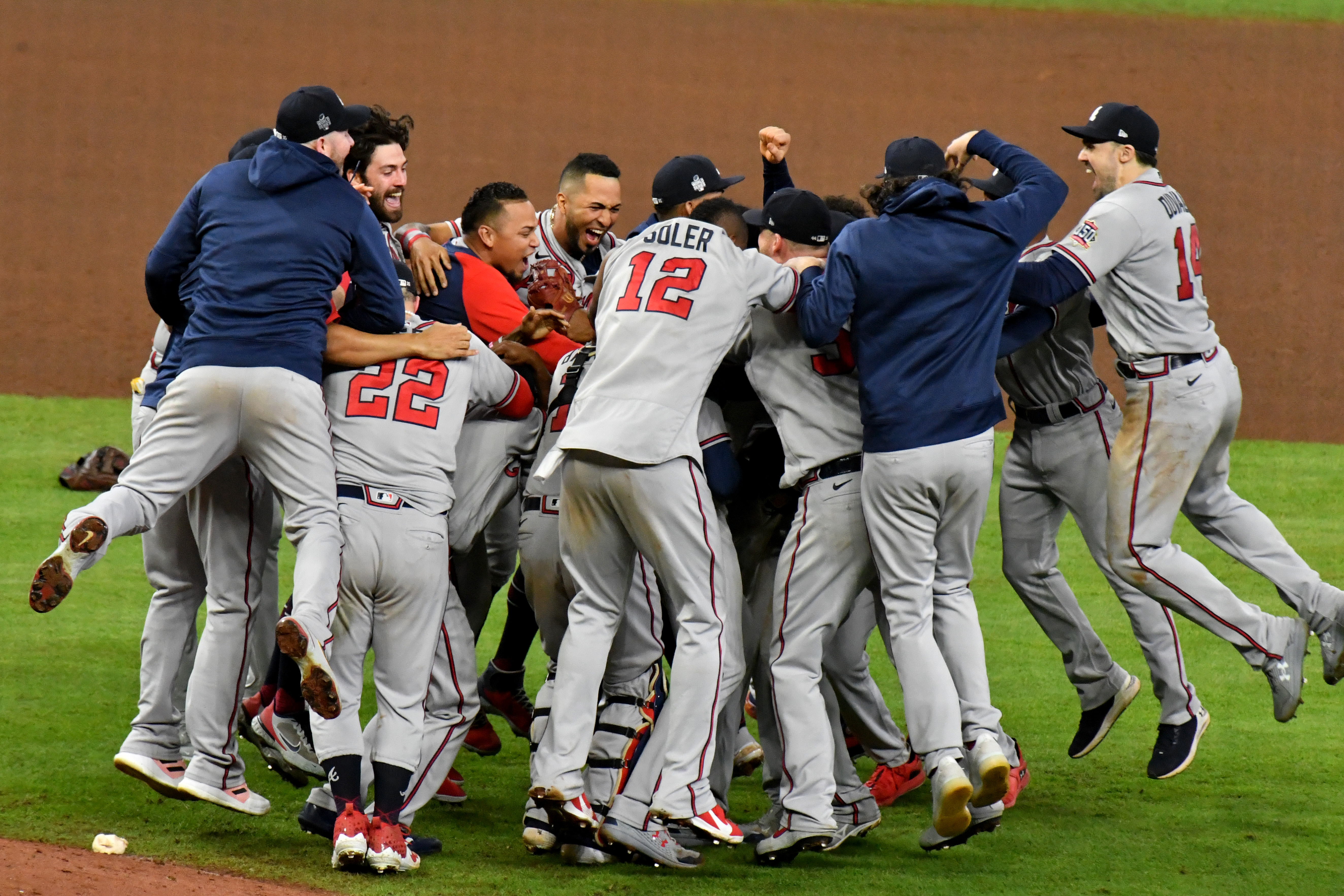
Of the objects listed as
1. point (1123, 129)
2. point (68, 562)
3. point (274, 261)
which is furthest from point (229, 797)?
point (1123, 129)

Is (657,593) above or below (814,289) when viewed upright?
below

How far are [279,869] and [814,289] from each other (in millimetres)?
2118

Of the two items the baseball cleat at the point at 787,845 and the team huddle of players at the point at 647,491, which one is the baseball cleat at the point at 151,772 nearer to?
the team huddle of players at the point at 647,491

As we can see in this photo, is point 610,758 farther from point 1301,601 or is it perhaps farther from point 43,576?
point 1301,601

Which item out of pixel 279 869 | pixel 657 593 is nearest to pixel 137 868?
pixel 279 869

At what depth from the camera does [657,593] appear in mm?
4195

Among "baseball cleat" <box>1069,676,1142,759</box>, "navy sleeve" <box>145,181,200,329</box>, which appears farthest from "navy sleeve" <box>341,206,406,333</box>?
"baseball cleat" <box>1069,676,1142,759</box>

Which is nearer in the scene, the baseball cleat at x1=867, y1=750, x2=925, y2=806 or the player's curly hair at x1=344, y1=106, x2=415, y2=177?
the baseball cleat at x1=867, y1=750, x2=925, y2=806

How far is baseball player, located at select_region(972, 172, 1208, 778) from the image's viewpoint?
4730 mm

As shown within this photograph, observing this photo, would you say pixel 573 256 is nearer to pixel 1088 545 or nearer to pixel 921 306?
pixel 921 306

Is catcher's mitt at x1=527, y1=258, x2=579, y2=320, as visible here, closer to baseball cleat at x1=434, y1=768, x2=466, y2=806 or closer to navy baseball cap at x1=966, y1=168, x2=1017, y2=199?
navy baseball cap at x1=966, y1=168, x2=1017, y2=199

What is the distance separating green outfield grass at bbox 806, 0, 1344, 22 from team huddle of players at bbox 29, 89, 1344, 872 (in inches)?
434

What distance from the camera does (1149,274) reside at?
4.54 meters

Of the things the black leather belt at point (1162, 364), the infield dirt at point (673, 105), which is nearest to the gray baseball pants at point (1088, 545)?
the black leather belt at point (1162, 364)
